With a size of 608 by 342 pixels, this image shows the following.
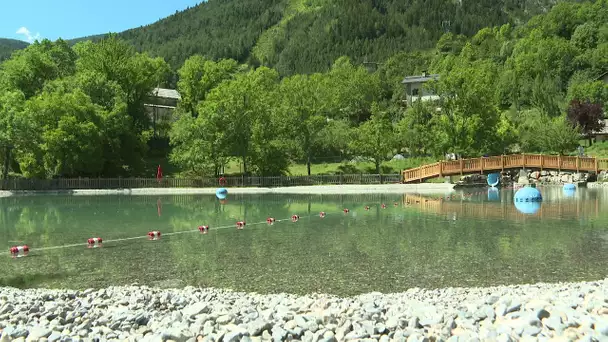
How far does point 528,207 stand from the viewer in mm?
25109

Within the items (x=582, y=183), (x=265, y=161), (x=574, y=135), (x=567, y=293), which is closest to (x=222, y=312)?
(x=567, y=293)

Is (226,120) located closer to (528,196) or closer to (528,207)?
(528,196)

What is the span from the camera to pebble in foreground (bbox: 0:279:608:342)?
5832mm

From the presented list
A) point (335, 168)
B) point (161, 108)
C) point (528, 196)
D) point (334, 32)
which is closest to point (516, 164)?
point (528, 196)

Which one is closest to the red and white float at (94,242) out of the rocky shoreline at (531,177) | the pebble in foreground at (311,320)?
the pebble in foreground at (311,320)

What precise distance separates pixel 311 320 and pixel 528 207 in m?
21.8

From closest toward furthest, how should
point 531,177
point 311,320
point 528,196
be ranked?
1. point 311,320
2. point 528,196
3. point 531,177

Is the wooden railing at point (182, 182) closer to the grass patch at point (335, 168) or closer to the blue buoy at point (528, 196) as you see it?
the grass patch at point (335, 168)

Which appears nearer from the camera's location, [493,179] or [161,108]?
[493,179]

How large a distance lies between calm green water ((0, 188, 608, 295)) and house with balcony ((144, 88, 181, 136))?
37.9 meters

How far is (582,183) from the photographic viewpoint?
39812 millimetres

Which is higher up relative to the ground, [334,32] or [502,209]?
[334,32]

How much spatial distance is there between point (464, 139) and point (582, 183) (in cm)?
988

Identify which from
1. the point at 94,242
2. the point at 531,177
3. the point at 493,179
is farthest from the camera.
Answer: the point at 531,177
